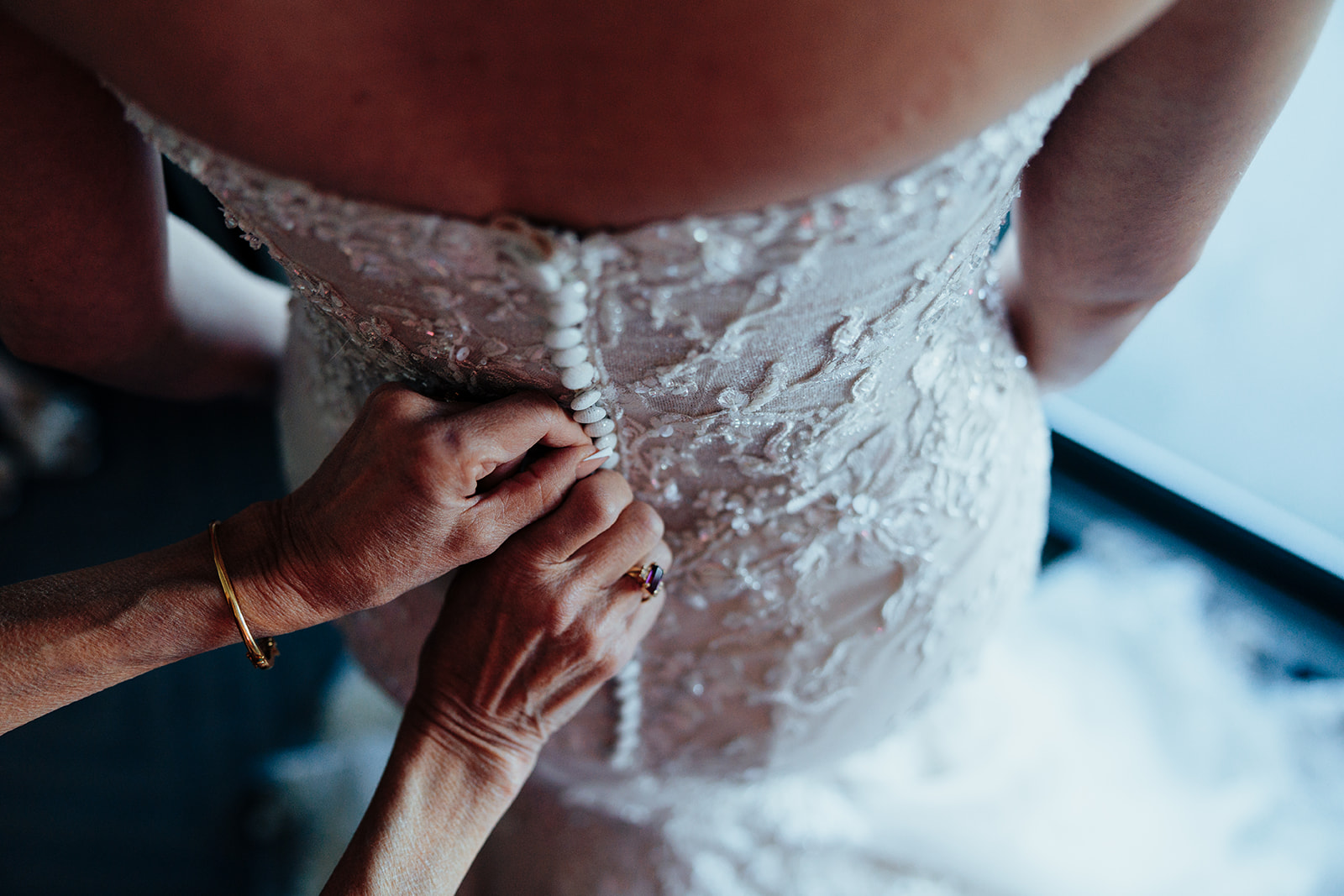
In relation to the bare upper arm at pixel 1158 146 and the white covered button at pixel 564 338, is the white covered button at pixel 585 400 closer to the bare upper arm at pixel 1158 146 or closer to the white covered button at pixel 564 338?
the white covered button at pixel 564 338

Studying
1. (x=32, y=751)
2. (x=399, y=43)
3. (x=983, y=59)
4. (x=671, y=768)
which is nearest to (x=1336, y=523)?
(x=671, y=768)

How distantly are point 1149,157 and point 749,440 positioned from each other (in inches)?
13.8

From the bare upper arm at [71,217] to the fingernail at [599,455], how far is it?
431 mm

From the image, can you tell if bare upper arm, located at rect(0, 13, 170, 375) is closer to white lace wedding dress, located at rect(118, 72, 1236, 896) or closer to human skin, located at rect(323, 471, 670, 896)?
white lace wedding dress, located at rect(118, 72, 1236, 896)

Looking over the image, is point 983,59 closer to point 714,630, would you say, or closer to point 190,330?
point 714,630

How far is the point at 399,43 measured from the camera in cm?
38

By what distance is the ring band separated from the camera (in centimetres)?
64

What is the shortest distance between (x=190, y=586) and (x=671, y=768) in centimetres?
51

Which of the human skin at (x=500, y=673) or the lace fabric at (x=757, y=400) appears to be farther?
the human skin at (x=500, y=673)

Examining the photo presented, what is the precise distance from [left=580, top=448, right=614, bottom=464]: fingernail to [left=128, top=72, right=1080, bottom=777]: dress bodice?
0.06 feet

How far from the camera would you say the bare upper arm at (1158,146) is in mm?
523

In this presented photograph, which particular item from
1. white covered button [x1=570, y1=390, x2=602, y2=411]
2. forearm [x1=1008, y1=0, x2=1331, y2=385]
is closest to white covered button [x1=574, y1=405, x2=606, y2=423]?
white covered button [x1=570, y1=390, x2=602, y2=411]

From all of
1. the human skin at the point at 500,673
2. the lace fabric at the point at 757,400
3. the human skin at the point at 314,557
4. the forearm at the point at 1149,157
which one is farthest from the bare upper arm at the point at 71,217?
the forearm at the point at 1149,157

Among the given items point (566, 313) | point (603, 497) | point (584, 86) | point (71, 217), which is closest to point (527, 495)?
point (603, 497)
